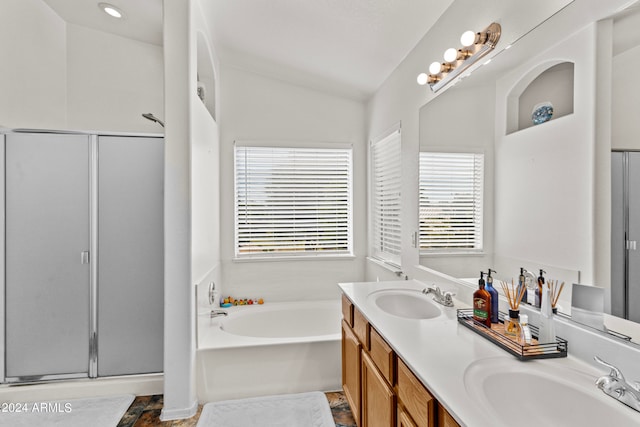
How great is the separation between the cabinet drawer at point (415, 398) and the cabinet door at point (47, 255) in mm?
2303

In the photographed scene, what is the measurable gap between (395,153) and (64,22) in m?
3.17

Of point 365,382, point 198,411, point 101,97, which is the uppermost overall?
point 101,97

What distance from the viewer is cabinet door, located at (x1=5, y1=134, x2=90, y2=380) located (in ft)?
7.43

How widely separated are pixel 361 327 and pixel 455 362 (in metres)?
0.73

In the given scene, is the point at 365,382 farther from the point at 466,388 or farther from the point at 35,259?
the point at 35,259

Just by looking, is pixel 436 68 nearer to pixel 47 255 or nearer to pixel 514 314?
pixel 514 314

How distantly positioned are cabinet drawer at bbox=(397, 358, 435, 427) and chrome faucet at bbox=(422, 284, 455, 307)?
63cm

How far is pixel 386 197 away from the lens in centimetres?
292

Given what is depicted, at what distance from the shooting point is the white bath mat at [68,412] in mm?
2004

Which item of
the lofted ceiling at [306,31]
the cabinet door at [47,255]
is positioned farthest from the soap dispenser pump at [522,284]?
the cabinet door at [47,255]

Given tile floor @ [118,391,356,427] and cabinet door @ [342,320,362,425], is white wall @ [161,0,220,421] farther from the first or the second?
cabinet door @ [342,320,362,425]

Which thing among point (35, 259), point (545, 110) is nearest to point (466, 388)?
point (545, 110)

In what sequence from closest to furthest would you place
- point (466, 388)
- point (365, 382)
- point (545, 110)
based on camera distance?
point (466, 388) < point (545, 110) < point (365, 382)

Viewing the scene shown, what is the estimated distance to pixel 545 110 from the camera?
123 cm
